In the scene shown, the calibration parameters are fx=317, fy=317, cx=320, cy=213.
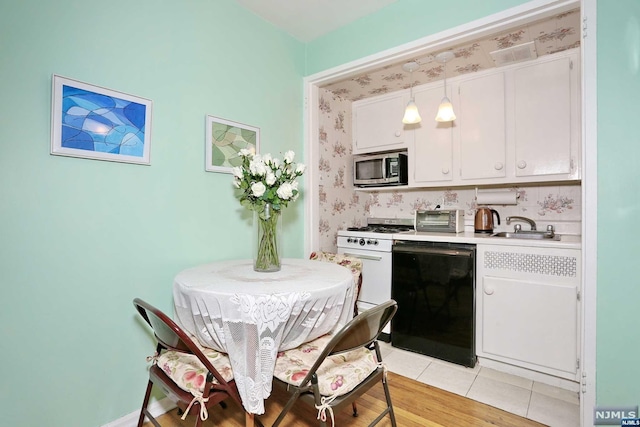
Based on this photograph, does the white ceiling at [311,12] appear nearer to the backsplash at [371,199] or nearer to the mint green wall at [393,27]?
the mint green wall at [393,27]

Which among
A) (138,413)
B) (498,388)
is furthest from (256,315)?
(498,388)

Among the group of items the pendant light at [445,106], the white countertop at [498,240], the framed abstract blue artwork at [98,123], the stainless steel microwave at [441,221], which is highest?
the pendant light at [445,106]

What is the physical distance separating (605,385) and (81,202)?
2.74m

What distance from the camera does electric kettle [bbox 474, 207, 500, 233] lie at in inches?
109

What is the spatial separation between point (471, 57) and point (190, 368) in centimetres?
275

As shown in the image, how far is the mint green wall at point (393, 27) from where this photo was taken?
1.93 meters

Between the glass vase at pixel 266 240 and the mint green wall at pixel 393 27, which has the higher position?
the mint green wall at pixel 393 27

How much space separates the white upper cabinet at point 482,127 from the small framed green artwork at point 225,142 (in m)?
1.82

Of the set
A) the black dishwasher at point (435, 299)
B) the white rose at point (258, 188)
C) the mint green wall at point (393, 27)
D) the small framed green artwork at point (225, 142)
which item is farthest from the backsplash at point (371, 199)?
the white rose at point (258, 188)

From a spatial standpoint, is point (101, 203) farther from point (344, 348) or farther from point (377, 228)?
point (377, 228)

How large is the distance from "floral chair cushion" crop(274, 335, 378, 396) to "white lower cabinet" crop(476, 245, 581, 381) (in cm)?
133

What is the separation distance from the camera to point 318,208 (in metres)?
2.84

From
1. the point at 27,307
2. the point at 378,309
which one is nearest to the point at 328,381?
the point at 378,309

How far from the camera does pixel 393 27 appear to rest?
7.27 ft
